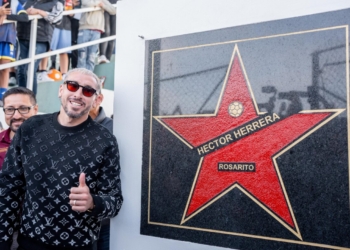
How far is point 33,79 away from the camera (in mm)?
4074

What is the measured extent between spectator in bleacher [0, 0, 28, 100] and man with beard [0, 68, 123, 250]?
2254 mm

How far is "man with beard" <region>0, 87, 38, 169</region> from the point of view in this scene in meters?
2.03

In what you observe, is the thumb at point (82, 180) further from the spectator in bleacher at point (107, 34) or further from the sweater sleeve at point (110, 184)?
the spectator in bleacher at point (107, 34)

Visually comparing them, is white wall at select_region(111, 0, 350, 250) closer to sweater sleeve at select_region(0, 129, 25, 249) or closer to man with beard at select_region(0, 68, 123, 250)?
man with beard at select_region(0, 68, 123, 250)

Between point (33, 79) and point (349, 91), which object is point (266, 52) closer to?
point (349, 91)

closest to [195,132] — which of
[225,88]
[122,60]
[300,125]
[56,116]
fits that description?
[225,88]

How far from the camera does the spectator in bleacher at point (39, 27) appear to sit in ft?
13.1

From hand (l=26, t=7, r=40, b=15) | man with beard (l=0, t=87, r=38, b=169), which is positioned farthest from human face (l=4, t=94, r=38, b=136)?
hand (l=26, t=7, r=40, b=15)

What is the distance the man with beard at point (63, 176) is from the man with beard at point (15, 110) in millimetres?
392

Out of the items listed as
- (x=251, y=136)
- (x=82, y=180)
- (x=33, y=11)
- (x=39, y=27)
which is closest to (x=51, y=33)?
(x=39, y=27)

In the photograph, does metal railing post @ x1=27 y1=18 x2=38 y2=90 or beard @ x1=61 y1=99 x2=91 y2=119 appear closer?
beard @ x1=61 y1=99 x2=91 y2=119

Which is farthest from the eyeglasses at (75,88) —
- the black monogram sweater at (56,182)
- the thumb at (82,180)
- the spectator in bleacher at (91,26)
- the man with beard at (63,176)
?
the spectator in bleacher at (91,26)

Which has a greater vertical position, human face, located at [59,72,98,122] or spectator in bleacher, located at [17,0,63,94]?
spectator in bleacher, located at [17,0,63,94]

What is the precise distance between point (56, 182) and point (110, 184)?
243 millimetres
